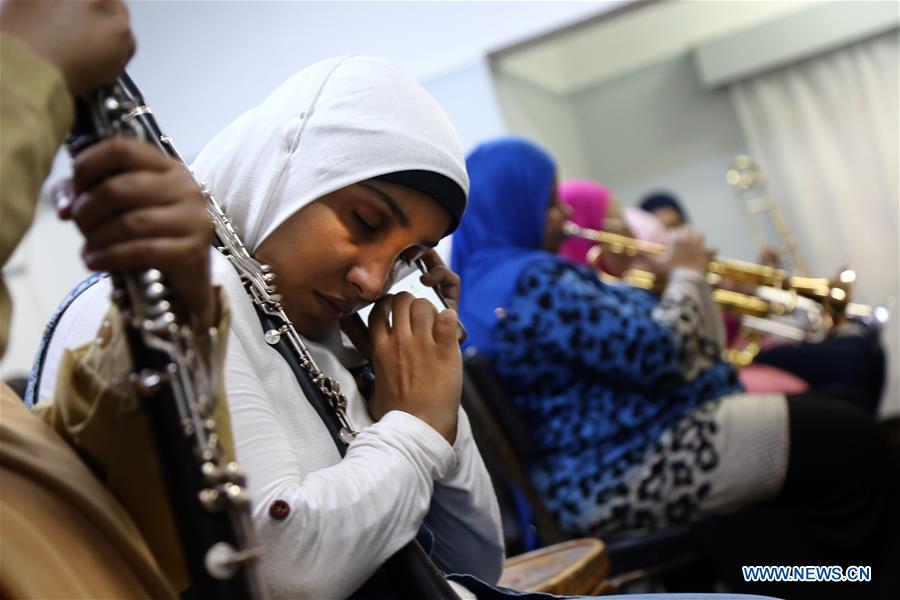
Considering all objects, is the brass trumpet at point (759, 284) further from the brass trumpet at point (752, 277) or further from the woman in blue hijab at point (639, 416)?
the woman in blue hijab at point (639, 416)

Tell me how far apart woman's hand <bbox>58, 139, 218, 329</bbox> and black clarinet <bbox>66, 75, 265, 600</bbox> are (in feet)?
0.05

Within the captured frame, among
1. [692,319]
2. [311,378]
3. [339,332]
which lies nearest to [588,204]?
[692,319]

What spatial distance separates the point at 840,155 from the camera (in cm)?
523

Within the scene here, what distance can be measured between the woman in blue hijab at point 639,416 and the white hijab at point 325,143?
101cm

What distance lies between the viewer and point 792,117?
17.6 ft

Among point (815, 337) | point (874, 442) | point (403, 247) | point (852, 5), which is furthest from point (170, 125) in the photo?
point (852, 5)

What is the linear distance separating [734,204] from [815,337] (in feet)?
7.50

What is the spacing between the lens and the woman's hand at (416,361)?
87cm

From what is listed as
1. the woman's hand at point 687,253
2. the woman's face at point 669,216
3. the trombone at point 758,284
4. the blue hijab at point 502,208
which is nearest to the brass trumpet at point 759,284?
the trombone at point 758,284

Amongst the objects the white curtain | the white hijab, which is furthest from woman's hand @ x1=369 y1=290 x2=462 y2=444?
the white curtain

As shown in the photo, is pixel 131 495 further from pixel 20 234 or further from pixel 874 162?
pixel 874 162

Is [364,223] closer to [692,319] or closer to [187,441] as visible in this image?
[187,441]

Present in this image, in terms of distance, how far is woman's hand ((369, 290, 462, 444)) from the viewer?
0.87 m

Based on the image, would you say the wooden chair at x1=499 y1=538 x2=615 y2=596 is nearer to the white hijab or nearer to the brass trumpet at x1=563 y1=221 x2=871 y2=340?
the white hijab
